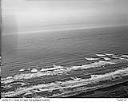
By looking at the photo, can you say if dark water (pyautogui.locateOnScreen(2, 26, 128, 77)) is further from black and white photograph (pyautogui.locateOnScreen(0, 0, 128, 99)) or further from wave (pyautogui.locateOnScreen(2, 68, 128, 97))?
wave (pyautogui.locateOnScreen(2, 68, 128, 97))

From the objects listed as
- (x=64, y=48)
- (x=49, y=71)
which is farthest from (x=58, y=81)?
(x=64, y=48)

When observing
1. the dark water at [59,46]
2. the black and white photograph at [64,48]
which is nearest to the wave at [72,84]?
the black and white photograph at [64,48]

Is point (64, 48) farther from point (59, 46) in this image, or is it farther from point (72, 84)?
point (72, 84)

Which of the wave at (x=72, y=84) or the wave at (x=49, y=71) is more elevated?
the wave at (x=49, y=71)

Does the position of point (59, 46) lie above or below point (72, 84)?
above

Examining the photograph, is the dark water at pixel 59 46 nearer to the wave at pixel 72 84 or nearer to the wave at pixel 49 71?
the wave at pixel 49 71

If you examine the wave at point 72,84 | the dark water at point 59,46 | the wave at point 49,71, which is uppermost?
the dark water at point 59,46

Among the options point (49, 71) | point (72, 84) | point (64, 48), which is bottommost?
point (72, 84)

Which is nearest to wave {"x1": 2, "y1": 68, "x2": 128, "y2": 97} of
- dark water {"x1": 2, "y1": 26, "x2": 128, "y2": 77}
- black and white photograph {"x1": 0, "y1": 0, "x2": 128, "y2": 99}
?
black and white photograph {"x1": 0, "y1": 0, "x2": 128, "y2": 99}

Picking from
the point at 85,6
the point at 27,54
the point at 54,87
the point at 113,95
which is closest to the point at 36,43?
the point at 27,54
